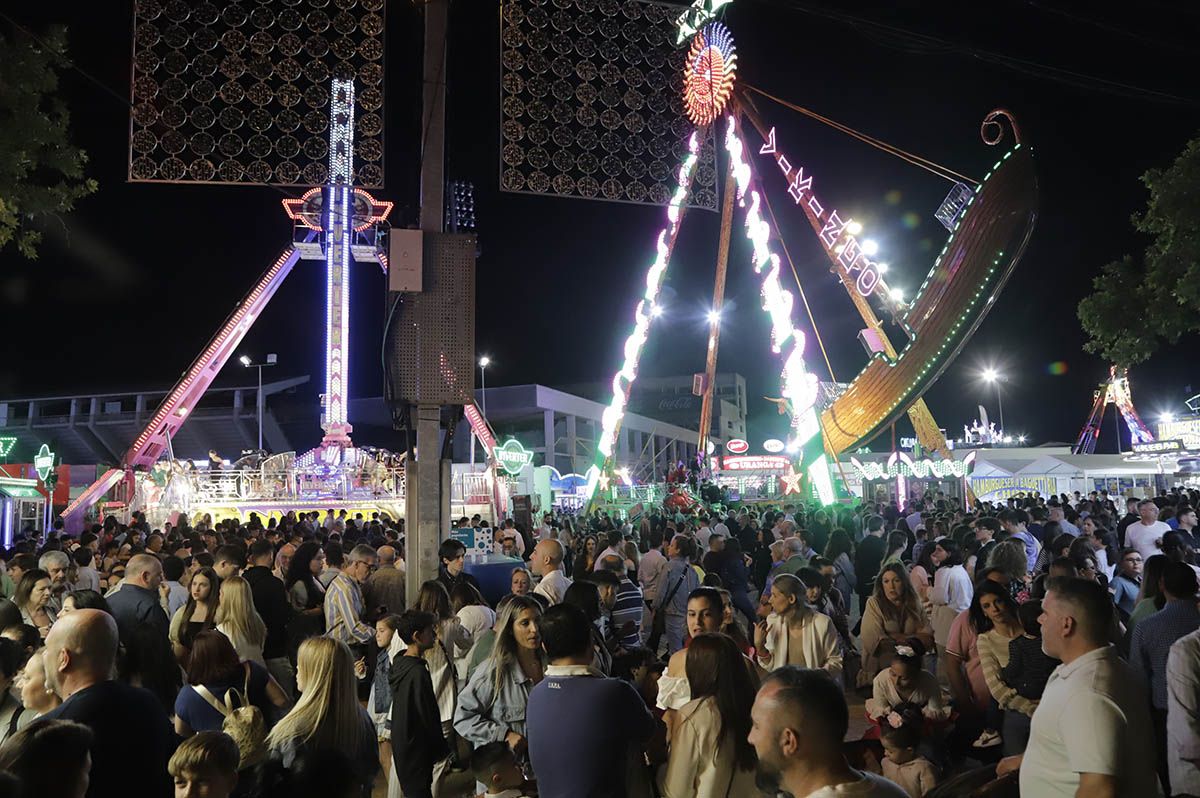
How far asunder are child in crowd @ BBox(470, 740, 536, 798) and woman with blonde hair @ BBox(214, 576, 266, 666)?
2323 mm

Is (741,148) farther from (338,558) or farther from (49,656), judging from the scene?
(49,656)

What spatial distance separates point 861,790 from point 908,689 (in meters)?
2.84

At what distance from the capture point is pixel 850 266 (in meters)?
25.0

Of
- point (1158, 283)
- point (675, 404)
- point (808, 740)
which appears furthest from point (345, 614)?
point (675, 404)

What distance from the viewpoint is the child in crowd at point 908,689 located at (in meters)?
4.90

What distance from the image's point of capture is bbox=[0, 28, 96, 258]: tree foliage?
11852 millimetres

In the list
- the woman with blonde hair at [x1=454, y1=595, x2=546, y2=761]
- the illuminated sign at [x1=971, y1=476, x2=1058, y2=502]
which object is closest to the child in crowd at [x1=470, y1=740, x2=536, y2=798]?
the woman with blonde hair at [x1=454, y1=595, x2=546, y2=761]

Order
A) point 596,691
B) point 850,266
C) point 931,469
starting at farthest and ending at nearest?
point 931,469, point 850,266, point 596,691

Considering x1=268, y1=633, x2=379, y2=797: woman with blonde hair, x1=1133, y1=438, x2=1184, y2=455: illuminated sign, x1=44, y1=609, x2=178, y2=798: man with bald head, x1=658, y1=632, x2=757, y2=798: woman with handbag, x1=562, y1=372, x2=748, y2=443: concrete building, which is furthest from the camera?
x1=562, y1=372, x2=748, y2=443: concrete building

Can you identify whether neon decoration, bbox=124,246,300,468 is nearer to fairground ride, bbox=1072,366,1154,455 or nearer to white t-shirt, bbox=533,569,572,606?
white t-shirt, bbox=533,569,572,606

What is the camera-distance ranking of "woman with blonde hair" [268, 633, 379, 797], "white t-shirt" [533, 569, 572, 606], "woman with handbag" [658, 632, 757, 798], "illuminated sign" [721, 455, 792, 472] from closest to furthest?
1. "woman with handbag" [658, 632, 757, 798]
2. "woman with blonde hair" [268, 633, 379, 797]
3. "white t-shirt" [533, 569, 572, 606]
4. "illuminated sign" [721, 455, 792, 472]

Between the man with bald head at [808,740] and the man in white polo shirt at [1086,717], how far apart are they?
923 mm

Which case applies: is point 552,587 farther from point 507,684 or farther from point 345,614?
point 507,684

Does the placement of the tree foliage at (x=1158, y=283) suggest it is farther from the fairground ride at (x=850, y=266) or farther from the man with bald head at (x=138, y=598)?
the man with bald head at (x=138, y=598)
